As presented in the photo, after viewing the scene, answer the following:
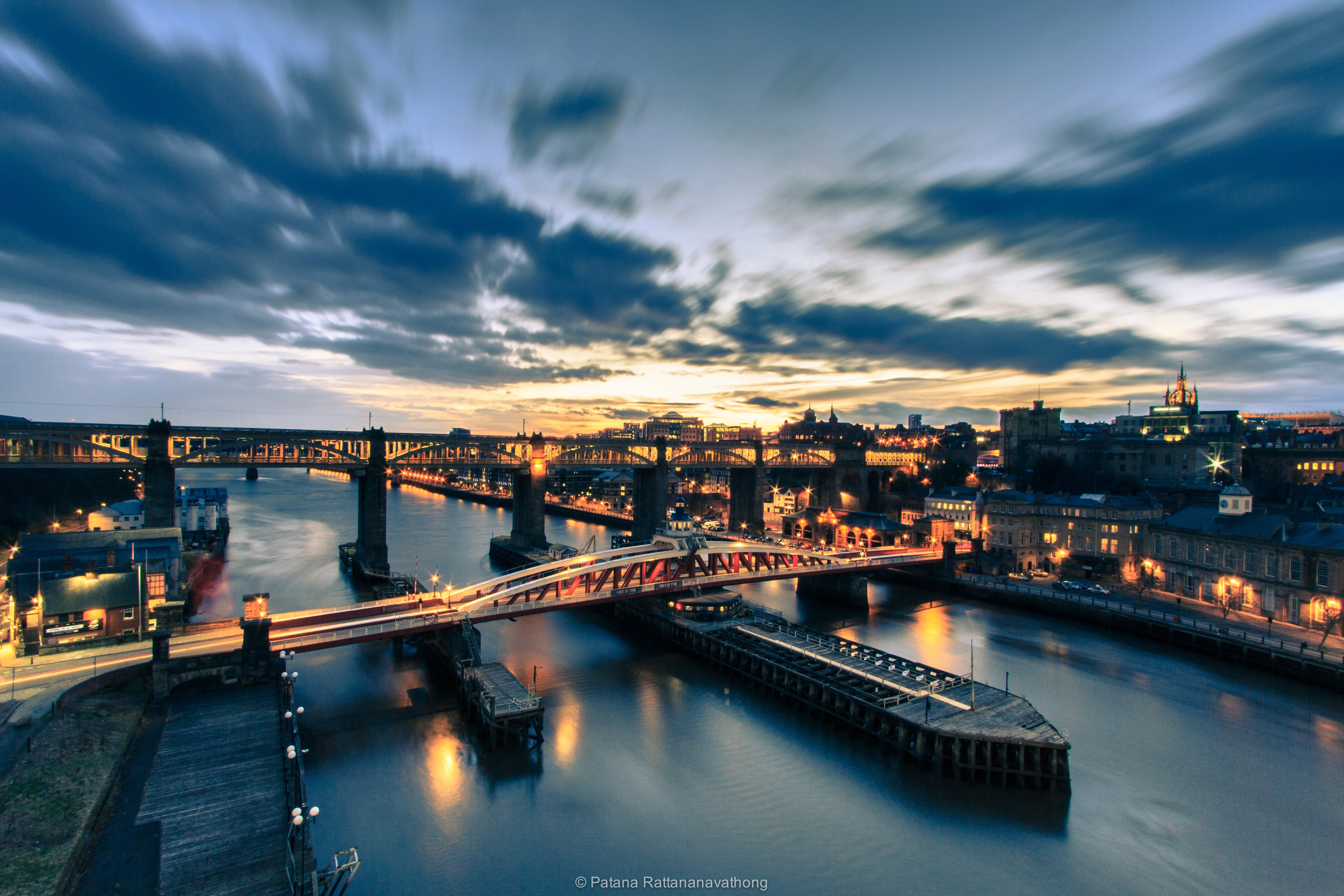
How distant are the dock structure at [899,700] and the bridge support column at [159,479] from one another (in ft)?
107

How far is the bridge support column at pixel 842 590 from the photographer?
39781mm

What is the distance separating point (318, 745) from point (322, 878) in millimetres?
8814

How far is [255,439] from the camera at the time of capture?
4525cm

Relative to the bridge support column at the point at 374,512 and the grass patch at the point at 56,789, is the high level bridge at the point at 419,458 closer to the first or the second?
the bridge support column at the point at 374,512

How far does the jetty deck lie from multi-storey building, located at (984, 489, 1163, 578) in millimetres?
46049

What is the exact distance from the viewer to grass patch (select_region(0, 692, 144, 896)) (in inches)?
437

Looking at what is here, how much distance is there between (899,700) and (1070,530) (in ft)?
99.1

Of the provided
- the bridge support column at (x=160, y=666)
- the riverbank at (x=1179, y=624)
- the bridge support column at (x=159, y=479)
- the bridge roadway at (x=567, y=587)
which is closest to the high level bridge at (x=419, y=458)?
the bridge support column at (x=159, y=479)

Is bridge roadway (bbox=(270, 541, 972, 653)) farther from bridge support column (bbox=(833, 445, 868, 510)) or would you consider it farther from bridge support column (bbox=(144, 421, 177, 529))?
bridge support column (bbox=(833, 445, 868, 510))

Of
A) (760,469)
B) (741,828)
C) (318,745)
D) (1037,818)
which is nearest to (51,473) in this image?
(318,745)

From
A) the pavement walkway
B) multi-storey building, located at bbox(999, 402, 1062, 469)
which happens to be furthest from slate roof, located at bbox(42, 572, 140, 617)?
multi-storey building, located at bbox(999, 402, 1062, 469)

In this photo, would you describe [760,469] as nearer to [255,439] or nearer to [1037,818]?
[255,439]

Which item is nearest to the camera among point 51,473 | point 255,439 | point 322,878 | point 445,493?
point 322,878

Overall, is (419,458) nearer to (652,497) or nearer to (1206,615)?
(652,497)
